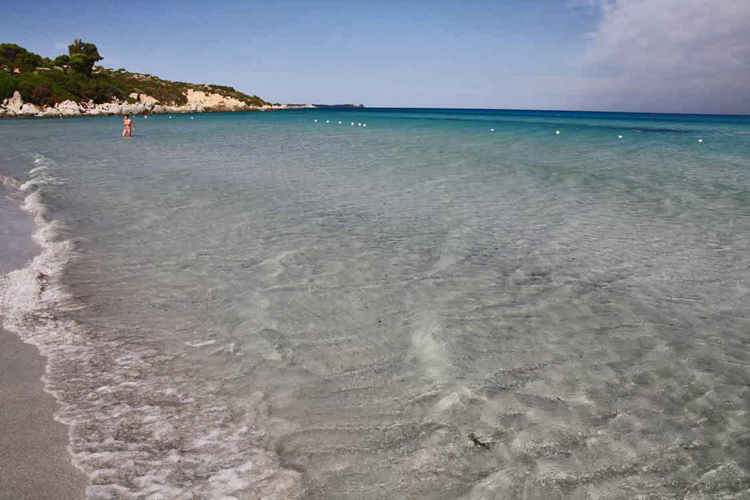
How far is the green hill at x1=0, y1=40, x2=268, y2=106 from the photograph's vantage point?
3629 inches

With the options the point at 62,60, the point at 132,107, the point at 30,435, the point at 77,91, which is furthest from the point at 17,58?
the point at 30,435

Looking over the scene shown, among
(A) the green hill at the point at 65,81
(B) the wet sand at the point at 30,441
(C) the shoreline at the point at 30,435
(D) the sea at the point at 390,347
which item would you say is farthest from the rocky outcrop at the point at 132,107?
(B) the wet sand at the point at 30,441

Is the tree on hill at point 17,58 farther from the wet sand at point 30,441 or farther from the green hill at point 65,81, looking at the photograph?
the wet sand at point 30,441

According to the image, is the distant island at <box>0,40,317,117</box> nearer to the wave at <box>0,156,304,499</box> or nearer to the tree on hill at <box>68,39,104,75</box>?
the tree on hill at <box>68,39,104,75</box>

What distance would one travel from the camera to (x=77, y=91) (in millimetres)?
103375

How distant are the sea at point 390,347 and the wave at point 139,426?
0.02 metres

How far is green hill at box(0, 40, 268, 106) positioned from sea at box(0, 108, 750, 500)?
10118 cm

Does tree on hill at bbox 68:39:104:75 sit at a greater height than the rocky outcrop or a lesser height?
greater

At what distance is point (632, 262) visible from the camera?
9422 millimetres

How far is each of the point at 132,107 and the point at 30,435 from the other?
409 feet

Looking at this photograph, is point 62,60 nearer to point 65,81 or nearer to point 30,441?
point 65,81

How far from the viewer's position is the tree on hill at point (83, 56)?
117562 millimetres

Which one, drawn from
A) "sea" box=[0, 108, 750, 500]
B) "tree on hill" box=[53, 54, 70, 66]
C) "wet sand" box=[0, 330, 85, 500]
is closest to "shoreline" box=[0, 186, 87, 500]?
"wet sand" box=[0, 330, 85, 500]

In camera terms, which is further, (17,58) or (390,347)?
(17,58)
